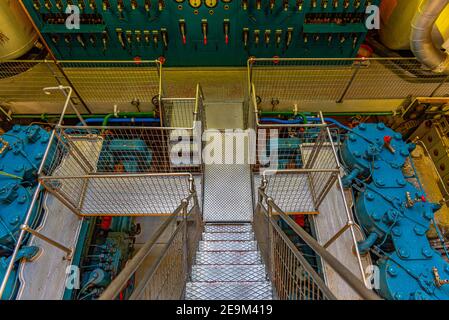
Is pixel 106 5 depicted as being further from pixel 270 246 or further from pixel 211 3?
pixel 270 246

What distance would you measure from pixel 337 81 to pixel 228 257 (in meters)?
3.89

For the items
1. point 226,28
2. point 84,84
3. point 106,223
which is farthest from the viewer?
point 84,84

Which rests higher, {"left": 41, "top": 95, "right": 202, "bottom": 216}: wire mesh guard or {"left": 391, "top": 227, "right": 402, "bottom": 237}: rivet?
{"left": 41, "top": 95, "right": 202, "bottom": 216}: wire mesh guard

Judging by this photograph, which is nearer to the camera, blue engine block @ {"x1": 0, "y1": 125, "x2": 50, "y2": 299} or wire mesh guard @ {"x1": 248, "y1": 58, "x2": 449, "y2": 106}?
blue engine block @ {"x1": 0, "y1": 125, "x2": 50, "y2": 299}

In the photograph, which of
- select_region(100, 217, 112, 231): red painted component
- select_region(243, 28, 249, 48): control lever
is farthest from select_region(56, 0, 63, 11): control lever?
select_region(100, 217, 112, 231): red painted component

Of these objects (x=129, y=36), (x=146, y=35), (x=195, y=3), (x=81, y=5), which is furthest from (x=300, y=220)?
(x=81, y=5)

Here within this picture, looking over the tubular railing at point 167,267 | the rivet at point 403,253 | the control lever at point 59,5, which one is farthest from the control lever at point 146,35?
the rivet at point 403,253

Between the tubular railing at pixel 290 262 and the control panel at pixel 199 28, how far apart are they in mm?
3183

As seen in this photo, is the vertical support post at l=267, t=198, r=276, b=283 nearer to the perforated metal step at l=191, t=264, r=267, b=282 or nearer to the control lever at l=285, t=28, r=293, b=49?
the perforated metal step at l=191, t=264, r=267, b=282

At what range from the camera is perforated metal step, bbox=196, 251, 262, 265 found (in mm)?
2990

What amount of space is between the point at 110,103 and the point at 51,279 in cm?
295

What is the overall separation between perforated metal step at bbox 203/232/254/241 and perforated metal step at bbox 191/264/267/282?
68 centimetres

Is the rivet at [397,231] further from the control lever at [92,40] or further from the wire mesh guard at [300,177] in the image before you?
the control lever at [92,40]

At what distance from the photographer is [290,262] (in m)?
2.16
